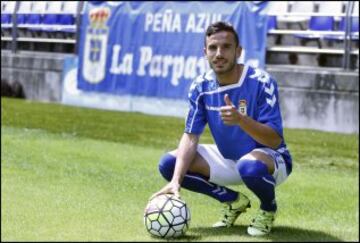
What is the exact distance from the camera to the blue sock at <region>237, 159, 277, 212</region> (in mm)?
6230

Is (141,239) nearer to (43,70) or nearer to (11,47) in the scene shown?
(43,70)

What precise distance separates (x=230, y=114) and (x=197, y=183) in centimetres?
99

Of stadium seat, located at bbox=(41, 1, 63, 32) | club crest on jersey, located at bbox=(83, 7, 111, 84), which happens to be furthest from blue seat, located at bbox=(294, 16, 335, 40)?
stadium seat, located at bbox=(41, 1, 63, 32)

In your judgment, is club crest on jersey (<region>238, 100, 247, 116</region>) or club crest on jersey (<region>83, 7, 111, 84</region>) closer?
club crest on jersey (<region>238, 100, 247, 116</region>)

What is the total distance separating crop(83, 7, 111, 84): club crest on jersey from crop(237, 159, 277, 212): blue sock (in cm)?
1555

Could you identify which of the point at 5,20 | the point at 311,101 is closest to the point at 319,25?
the point at 311,101

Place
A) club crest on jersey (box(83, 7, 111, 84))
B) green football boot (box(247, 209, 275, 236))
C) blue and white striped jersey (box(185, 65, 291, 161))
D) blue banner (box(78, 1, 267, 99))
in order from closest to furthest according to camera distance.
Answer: blue and white striped jersey (box(185, 65, 291, 161)), green football boot (box(247, 209, 275, 236)), blue banner (box(78, 1, 267, 99)), club crest on jersey (box(83, 7, 111, 84))

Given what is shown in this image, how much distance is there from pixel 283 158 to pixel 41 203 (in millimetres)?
2111

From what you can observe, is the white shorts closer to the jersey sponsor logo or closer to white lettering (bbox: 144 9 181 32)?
the jersey sponsor logo

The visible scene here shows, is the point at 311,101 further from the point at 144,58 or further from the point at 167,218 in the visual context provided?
the point at 167,218

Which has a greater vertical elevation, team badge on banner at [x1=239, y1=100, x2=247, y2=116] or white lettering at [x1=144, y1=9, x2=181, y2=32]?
white lettering at [x1=144, y1=9, x2=181, y2=32]

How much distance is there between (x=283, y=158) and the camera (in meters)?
6.55

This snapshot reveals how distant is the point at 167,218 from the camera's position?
6266mm

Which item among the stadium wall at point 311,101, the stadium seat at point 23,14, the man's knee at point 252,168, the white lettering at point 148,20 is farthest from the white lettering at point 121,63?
the man's knee at point 252,168
